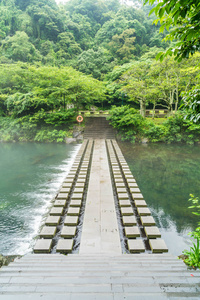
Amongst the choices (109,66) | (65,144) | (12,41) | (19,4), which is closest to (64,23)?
(19,4)

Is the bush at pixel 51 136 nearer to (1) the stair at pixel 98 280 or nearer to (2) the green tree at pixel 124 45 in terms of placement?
(1) the stair at pixel 98 280

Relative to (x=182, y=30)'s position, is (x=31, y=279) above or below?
below

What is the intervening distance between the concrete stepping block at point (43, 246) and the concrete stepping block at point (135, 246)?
1.76 metres

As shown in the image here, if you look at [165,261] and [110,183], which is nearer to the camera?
[165,261]

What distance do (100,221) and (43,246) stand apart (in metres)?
1.60

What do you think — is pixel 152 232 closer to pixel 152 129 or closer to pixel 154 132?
pixel 152 129

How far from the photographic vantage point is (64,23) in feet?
122

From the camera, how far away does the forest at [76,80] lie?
17.7 metres

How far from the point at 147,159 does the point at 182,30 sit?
1126cm

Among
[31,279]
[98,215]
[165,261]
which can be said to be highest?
[31,279]

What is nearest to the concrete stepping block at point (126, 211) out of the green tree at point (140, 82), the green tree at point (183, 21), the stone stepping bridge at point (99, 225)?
the stone stepping bridge at point (99, 225)

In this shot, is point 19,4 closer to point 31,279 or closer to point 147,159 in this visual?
point 147,159

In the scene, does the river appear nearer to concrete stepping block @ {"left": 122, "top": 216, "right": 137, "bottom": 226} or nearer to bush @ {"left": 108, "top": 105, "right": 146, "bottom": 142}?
concrete stepping block @ {"left": 122, "top": 216, "right": 137, "bottom": 226}

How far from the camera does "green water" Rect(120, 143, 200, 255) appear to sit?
18.2 ft
